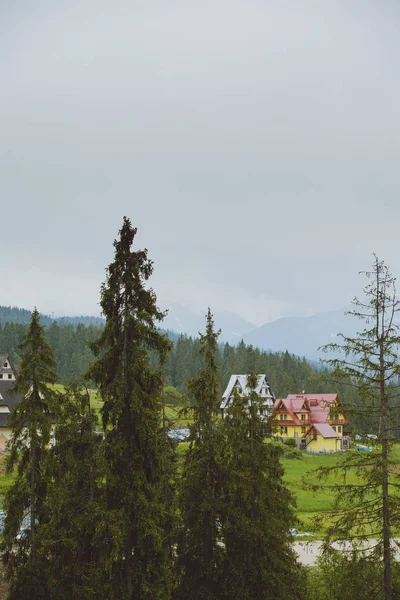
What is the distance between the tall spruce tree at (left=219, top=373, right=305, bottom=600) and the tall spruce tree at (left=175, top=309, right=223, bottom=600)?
0.35 metres

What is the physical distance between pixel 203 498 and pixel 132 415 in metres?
4.53

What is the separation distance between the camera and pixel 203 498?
15164mm

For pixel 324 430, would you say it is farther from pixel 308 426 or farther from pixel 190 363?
pixel 190 363

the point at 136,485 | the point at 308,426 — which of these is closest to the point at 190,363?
the point at 308,426

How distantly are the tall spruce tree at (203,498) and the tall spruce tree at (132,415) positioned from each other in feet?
7.90

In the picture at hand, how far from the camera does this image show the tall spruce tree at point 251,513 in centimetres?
1509

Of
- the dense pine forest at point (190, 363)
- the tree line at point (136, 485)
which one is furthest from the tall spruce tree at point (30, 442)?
the dense pine forest at point (190, 363)

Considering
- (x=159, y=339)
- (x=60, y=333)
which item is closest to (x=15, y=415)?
(x=159, y=339)

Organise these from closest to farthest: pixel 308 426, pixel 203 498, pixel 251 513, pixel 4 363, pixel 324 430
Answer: pixel 203 498 → pixel 251 513 → pixel 4 363 → pixel 324 430 → pixel 308 426

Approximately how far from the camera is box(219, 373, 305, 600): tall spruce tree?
1509 centimetres

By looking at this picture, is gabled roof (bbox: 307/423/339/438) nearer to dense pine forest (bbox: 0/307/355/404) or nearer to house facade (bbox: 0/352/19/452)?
dense pine forest (bbox: 0/307/355/404)

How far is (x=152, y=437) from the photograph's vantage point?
41.7 feet

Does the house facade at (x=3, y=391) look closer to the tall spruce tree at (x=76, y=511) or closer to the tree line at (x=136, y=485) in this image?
the tree line at (x=136, y=485)

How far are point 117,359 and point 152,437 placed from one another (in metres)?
Answer: 2.24
